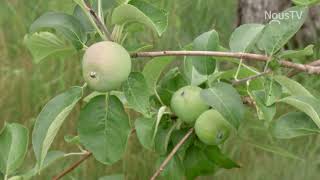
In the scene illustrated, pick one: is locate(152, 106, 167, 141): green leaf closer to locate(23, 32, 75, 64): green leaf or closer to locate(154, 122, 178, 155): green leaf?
locate(154, 122, 178, 155): green leaf

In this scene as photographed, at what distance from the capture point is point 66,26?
92 cm

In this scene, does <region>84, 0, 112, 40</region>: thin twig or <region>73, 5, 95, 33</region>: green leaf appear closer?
<region>84, 0, 112, 40</region>: thin twig

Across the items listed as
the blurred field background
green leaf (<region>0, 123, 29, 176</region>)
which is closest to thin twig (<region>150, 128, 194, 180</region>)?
green leaf (<region>0, 123, 29, 176</region>)

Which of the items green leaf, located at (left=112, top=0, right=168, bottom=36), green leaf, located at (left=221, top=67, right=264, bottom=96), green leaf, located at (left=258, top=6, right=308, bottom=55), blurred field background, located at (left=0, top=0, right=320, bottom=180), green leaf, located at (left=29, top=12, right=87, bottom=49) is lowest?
blurred field background, located at (left=0, top=0, right=320, bottom=180)

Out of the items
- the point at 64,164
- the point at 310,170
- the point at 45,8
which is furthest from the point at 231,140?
the point at 45,8

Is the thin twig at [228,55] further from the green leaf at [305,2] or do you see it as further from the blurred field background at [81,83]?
the blurred field background at [81,83]

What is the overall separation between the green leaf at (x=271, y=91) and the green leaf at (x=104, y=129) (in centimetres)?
20

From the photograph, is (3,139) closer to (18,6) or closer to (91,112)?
(91,112)

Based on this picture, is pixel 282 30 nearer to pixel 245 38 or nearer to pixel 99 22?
pixel 245 38

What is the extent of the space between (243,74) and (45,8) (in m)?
2.23

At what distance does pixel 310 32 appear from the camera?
308 centimetres

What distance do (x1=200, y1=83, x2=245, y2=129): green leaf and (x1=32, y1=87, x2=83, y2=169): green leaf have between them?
177mm

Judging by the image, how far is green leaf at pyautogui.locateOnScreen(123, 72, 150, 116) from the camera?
35.2 inches

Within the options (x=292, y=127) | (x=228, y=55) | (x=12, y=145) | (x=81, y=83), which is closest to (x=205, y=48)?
(x=228, y=55)
